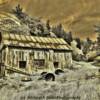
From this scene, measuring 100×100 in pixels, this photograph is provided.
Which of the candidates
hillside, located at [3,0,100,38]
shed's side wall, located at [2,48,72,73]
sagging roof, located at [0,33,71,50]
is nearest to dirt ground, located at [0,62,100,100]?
shed's side wall, located at [2,48,72,73]

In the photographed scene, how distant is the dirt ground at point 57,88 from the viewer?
1290 cm

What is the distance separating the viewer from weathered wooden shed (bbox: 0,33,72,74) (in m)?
17.1

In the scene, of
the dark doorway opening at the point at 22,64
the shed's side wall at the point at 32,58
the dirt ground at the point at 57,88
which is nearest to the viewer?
the dirt ground at the point at 57,88

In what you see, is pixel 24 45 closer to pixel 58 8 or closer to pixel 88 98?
pixel 58 8

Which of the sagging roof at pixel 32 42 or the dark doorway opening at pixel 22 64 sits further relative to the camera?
the sagging roof at pixel 32 42

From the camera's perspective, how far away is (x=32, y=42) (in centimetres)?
1820

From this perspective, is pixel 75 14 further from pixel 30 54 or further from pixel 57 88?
pixel 57 88

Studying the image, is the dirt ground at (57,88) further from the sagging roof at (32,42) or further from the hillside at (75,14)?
the hillside at (75,14)

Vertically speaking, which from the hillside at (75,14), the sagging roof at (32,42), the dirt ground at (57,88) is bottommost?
the dirt ground at (57,88)

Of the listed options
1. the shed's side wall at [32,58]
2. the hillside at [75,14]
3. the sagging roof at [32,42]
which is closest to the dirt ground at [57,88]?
the shed's side wall at [32,58]

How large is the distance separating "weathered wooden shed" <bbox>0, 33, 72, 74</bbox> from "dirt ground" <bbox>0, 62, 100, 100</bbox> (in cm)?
87

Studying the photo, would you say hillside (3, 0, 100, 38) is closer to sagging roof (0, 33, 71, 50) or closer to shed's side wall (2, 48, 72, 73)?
sagging roof (0, 33, 71, 50)

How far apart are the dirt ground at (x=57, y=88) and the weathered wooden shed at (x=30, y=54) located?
0.87m

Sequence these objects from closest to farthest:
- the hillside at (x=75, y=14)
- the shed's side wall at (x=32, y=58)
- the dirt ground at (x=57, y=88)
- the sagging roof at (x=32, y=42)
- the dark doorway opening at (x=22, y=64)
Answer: the dirt ground at (x=57, y=88) → the shed's side wall at (x=32, y=58) → the dark doorway opening at (x=22, y=64) → the sagging roof at (x=32, y=42) → the hillside at (x=75, y=14)
